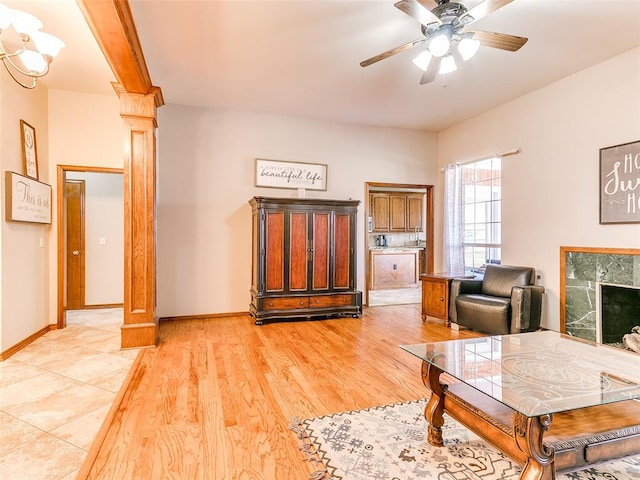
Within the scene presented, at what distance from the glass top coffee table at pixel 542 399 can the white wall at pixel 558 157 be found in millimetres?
1987

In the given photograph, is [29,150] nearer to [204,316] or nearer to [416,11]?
[204,316]

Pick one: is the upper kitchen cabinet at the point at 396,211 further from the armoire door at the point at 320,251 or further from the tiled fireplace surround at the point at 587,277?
the tiled fireplace surround at the point at 587,277

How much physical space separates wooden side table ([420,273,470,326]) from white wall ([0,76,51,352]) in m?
4.64

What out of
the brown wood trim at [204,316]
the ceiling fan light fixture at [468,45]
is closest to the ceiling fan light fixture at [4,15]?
the ceiling fan light fixture at [468,45]

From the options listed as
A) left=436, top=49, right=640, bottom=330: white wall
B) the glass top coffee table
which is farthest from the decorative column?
left=436, top=49, right=640, bottom=330: white wall

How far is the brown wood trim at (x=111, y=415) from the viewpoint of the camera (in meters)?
1.69

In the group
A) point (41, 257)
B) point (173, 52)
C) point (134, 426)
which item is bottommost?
point (134, 426)

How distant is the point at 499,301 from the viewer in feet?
12.5

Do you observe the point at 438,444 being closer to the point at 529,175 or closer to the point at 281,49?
the point at 281,49

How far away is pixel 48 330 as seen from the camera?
13.4 ft

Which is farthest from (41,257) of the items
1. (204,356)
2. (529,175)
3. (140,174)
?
(529,175)

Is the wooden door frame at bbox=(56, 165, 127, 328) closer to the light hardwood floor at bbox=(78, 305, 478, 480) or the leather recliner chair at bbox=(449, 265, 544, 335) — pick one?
the light hardwood floor at bbox=(78, 305, 478, 480)

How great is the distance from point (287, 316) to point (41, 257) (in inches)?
117

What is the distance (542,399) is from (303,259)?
3.40 m
